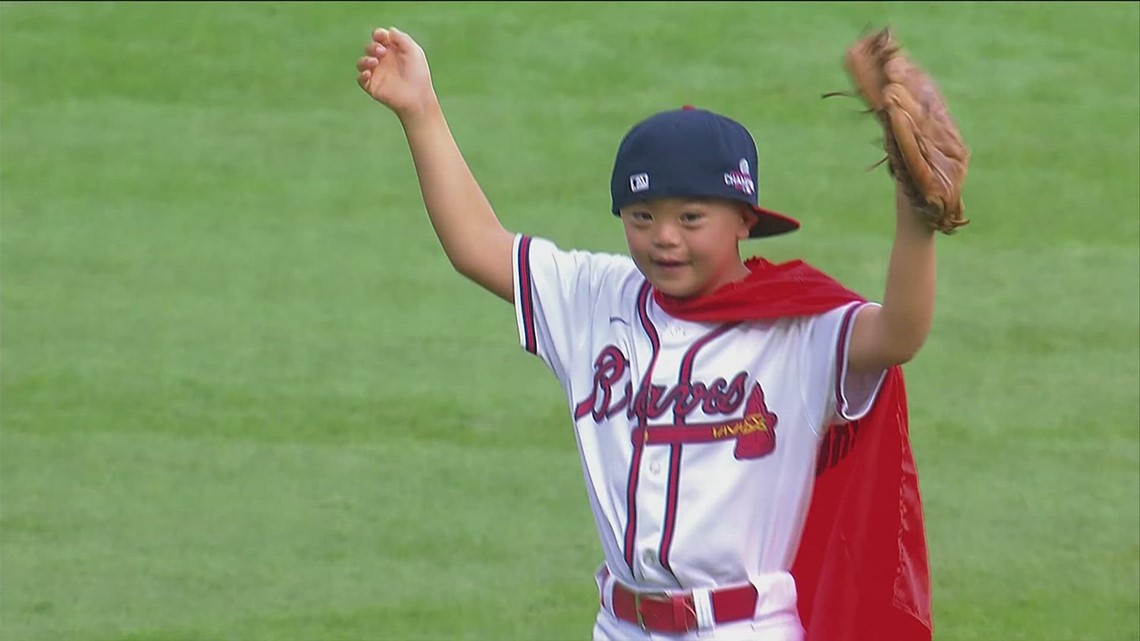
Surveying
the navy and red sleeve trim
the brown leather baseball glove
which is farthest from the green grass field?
the brown leather baseball glove

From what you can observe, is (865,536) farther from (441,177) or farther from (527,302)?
(441,177)

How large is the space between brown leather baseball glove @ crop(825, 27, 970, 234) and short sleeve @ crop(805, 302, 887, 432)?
0.35 m

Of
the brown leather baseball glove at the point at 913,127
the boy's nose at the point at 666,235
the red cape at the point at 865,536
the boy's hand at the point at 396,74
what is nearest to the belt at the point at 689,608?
the red cape at the point at 865,536

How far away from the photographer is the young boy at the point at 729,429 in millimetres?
2955

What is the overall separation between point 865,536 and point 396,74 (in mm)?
1126

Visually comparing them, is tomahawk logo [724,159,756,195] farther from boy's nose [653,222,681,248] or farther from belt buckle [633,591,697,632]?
belt buckle [633,591,697,632]

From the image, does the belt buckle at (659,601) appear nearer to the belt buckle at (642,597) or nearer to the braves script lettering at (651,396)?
the belt buckle at (642,597)

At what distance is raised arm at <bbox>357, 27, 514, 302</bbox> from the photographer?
324 centimetres

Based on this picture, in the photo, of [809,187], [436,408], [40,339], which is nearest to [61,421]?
[40,339]

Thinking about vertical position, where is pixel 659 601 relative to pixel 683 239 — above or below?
below

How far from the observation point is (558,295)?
10.5 ft

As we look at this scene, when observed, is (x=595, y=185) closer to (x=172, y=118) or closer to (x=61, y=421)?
(x=172, y=118)

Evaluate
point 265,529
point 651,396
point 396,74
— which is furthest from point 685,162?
point 265,529

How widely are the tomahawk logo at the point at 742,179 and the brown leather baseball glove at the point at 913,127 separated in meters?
0.42
